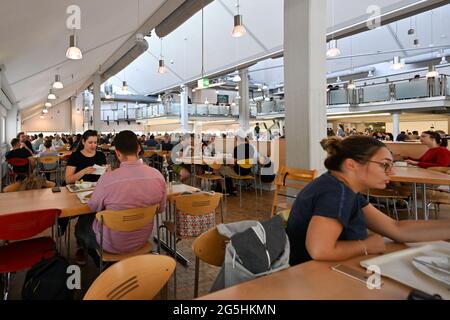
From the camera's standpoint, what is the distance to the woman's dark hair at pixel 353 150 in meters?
1.44

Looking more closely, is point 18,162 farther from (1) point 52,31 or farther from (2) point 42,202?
(2) point 42,202

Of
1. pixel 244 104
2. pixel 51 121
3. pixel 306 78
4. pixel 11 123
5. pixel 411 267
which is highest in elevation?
pixel 51 121

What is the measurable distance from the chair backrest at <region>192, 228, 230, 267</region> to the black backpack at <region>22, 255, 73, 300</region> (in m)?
0.78

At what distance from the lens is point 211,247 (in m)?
1.56

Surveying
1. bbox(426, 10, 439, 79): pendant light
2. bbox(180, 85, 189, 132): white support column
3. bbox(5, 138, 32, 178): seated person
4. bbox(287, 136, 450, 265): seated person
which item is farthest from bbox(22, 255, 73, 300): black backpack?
bbox(180, 85, 189, 132): white support column

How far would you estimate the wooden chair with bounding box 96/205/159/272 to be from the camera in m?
2.03

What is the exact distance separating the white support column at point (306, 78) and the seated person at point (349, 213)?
2.57 m

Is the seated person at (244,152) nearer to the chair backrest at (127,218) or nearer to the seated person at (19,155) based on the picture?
the chair backrest at (127,218)

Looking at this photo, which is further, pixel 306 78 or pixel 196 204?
pixel 306 78

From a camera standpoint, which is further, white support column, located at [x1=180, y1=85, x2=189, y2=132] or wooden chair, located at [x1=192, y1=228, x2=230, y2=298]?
white support column, located at [x1=180, y1=85, x2=189, y2=132]

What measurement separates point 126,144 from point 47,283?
3.68ft

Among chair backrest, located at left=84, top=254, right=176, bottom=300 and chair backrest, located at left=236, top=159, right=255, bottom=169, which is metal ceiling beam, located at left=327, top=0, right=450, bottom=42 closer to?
chair backrest, located at left=236, top=159, right=255, bottom=169

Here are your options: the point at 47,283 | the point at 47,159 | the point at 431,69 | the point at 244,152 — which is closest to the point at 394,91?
the point at 431,69

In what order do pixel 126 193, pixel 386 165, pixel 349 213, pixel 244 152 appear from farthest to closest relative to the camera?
pixel 244 152 < pixel 126 193 < pixel 386 165 < pixel 349 213
